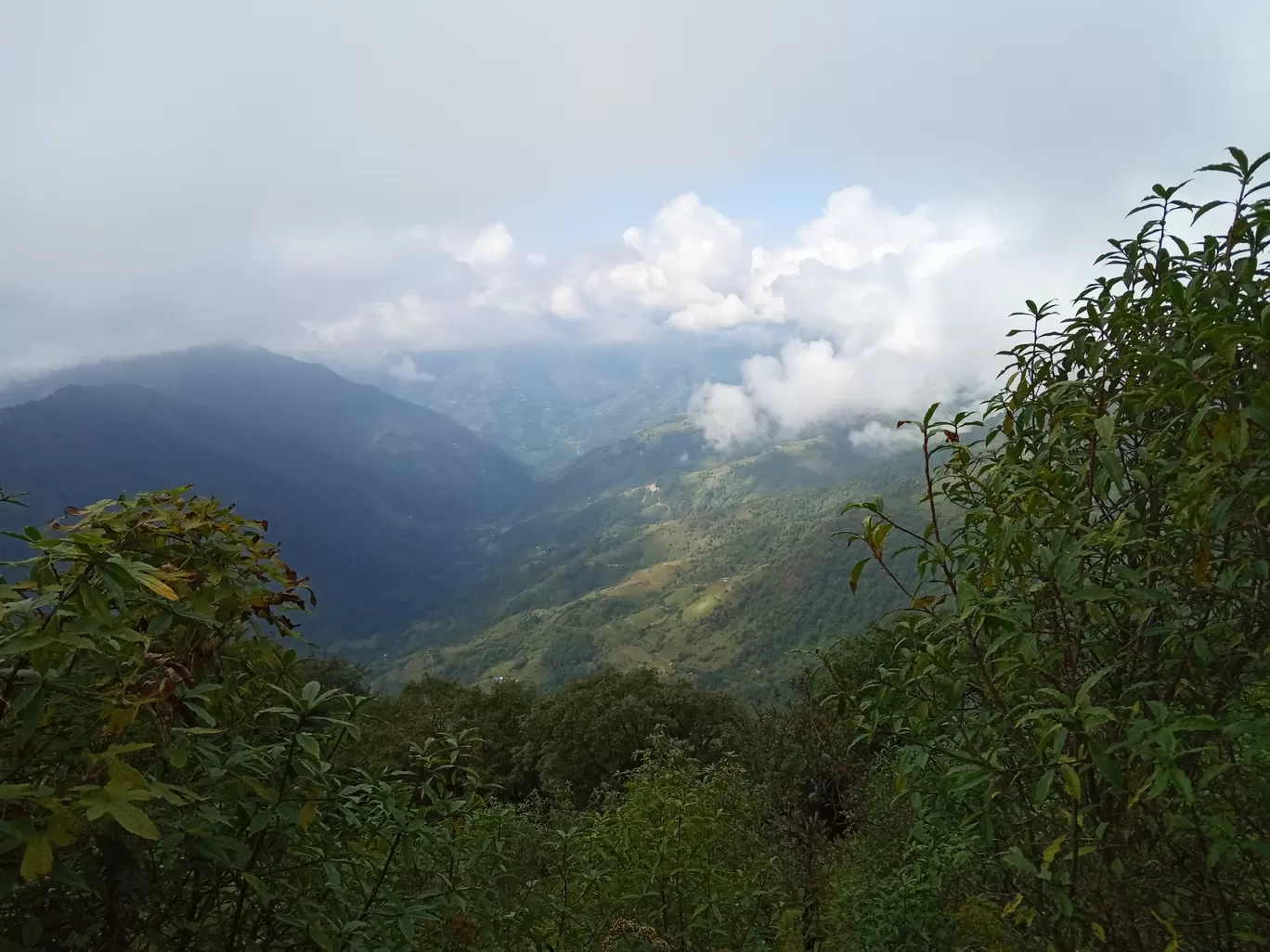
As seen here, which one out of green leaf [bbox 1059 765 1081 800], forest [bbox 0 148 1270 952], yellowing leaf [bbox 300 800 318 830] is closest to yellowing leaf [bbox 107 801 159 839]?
forest [bbox 0 148 1270 952]

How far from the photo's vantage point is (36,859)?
1.43m

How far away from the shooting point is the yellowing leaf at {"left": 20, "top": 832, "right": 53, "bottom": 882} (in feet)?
4.68

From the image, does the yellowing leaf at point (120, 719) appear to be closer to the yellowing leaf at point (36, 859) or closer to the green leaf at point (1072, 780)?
the yellowing leaf at point (36, 859)

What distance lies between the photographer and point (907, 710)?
279cm

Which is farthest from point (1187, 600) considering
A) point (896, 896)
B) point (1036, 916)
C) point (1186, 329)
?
point (896, 896)

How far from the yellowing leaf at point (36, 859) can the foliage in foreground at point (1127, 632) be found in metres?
2.42

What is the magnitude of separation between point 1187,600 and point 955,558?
0.83m

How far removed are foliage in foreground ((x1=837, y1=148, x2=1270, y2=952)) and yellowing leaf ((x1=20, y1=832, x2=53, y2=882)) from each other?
2.42 metres

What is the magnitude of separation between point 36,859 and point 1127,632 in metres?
3.54

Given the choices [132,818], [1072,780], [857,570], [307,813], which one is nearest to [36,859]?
[132,818]

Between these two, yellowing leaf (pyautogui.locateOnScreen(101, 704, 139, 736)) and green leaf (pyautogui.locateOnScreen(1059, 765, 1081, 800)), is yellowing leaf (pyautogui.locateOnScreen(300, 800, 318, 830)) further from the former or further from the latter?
green leaf (pyautogui.locateOnScreen(1059, 765, 1081, 800))

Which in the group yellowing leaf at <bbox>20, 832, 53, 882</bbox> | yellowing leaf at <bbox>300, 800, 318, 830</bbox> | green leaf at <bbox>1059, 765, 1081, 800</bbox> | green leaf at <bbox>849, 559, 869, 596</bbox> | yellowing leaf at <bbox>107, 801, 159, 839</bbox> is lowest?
green leaf at <bbox>1059, 765, 1081, 800</bbox>

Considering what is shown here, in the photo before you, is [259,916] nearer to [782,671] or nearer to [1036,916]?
[1036,916]

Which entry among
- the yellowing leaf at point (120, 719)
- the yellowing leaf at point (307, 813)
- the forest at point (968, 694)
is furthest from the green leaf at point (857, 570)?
the yellowing leaf at point (120, 719)
